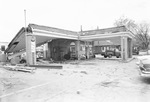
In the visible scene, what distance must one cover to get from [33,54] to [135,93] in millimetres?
11293

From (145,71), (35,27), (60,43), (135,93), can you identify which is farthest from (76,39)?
(135,93)

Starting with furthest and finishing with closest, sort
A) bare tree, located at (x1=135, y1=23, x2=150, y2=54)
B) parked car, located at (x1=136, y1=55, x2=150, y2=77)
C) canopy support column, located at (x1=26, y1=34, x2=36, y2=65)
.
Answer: bare tree, located at (x1=135, y1=23, x2=150, y2=54), canopy support column, located at (x1=26, y1=34, x2=36, y2=65), parked car, located at (x1=136, y1=55, x2=150, y2=77)

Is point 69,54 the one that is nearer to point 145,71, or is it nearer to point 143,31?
point 145,71

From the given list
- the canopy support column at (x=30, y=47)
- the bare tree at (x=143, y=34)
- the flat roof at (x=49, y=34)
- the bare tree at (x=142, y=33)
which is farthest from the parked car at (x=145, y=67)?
the bare tree at (x=143, y=34)

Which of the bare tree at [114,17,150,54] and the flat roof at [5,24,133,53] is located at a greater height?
the bare tree at [114,17,150,54]

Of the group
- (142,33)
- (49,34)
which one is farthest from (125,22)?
(49,34)

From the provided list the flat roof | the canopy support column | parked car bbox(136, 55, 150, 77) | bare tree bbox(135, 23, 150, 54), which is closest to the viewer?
parked car bbox(136, 55, 150, 77)

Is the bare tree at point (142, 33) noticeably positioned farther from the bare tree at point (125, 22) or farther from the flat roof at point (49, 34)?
the flat roof at point (49, 34)

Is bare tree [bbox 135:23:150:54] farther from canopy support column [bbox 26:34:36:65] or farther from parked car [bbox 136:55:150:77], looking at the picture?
parked car [bbox 136:55:150:77]

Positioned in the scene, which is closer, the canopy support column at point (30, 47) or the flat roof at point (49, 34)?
the canopy support column at point (30, 47)

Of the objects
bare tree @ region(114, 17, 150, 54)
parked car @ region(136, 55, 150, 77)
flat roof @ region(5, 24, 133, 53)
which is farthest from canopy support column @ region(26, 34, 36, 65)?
bare tree @ region(114, 17, 150, 54)

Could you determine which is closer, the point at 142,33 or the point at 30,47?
the point at 30,47

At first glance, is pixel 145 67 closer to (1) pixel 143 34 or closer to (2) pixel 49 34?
(2) pixel 49 34

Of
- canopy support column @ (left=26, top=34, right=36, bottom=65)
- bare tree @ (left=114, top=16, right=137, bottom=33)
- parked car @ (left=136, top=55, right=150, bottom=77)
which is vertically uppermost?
bare tree @ (left=114, top=16, right=137, bottom=33)
